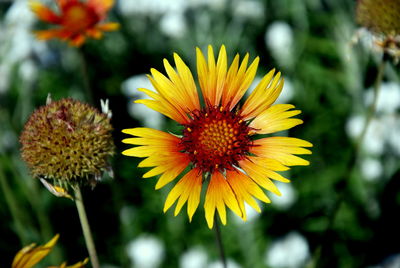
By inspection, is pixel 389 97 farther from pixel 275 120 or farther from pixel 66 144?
pixel 66 144

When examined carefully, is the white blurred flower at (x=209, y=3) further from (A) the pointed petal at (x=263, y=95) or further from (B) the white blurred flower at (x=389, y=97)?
(A) the pointed petal at (x=263, y=95)

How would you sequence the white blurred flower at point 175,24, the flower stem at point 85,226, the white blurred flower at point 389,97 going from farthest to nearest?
1. the white blurred flower at point 175,24
2. the white blurred flower at point 389,97
3. the flower stem at point 85,226

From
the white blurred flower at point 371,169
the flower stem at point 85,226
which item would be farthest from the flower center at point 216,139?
the white blurred flower at point 371,169

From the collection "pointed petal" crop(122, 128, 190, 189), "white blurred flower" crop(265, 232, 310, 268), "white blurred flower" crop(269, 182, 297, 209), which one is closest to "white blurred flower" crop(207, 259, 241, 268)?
"white blurred flower" crop(265, 232, 310, 268)

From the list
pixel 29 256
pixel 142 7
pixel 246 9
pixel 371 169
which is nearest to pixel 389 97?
pixel 371 169

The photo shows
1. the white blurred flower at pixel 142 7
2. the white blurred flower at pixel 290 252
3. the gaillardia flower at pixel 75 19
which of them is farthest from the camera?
the white blurred flower at pixel 142 7

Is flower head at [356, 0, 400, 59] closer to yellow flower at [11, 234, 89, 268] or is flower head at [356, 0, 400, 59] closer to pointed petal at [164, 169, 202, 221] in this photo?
pointed petal at [164, 169, 202, 221]

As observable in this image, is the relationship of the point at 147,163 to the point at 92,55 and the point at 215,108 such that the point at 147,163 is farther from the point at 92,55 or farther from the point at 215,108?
the point at 92,55

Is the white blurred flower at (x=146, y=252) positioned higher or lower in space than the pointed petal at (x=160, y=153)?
lower
